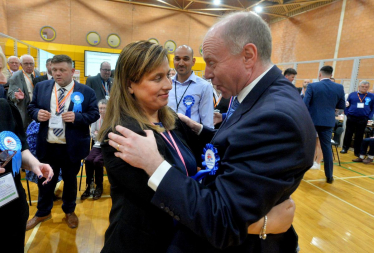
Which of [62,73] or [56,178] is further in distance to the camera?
[56,178]

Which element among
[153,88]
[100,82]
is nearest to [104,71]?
[100,82]

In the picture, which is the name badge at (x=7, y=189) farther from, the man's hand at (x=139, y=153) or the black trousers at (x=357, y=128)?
the black trousers at (x=357, y=128)

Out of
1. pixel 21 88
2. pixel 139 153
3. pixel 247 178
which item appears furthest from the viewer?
pixel 21 88

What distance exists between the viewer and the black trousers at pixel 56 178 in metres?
2.54

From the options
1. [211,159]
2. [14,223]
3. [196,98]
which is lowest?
[14,223]

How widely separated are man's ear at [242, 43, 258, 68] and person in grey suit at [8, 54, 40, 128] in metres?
3.88

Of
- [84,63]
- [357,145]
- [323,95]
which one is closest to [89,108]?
[323,95]

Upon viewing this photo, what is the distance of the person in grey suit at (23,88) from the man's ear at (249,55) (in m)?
3.88

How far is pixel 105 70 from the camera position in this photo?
5.02 meters

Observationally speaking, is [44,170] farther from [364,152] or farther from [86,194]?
[364,152]

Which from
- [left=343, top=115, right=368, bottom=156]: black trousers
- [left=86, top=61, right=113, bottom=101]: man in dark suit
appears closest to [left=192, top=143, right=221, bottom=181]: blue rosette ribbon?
[left=86, top=61, right=113, bottom=101]: man in dark suit

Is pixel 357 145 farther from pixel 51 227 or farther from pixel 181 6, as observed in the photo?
pixel 181 6

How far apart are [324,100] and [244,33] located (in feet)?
12.7

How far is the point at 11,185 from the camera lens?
1288 millimetres
